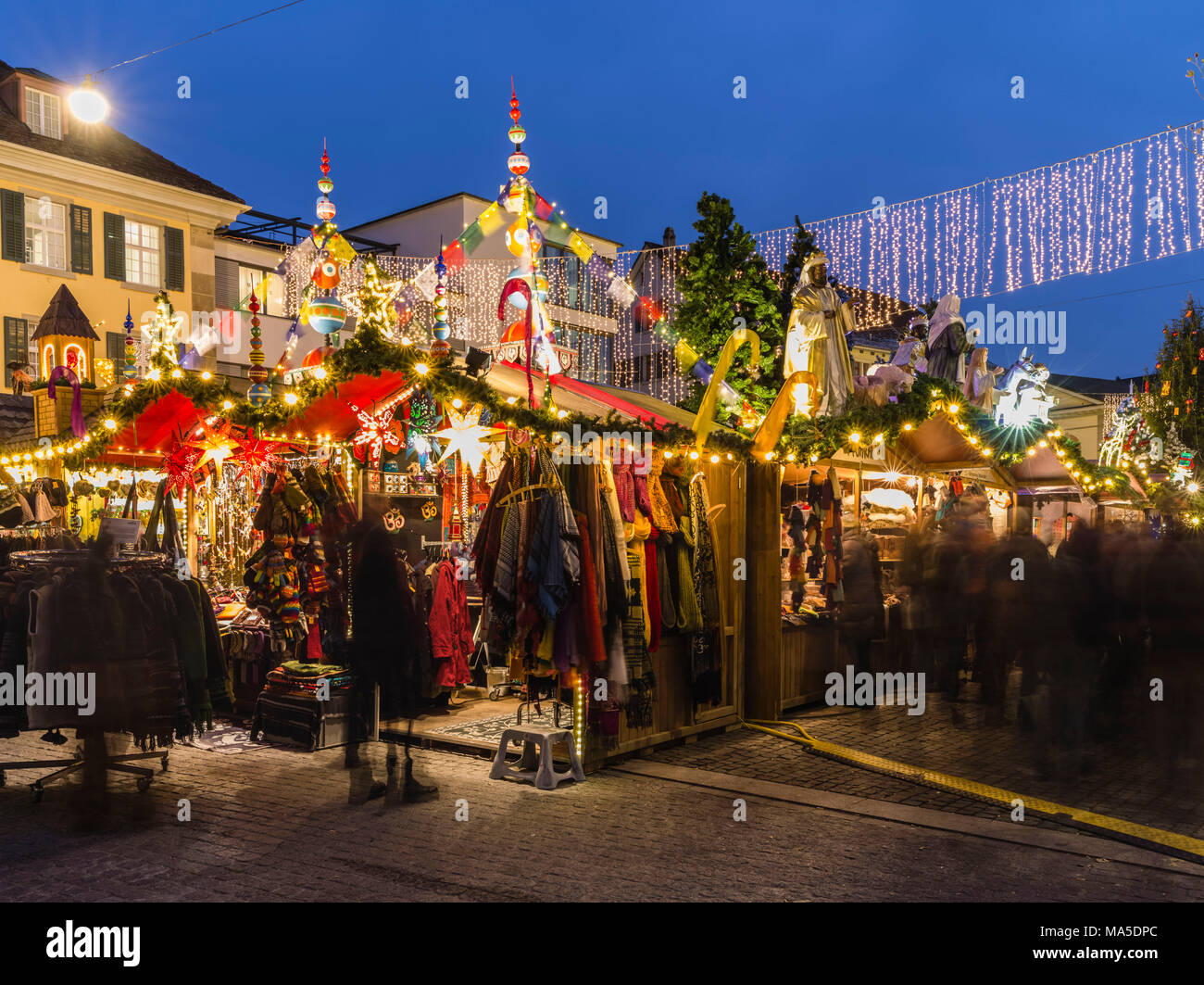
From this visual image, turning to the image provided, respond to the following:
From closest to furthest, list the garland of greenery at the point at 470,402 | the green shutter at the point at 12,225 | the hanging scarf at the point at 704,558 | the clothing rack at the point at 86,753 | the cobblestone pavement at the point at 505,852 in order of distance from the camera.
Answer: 1. the cobblestone pavement at the point at 505,852
2. the clothing rack at the point at 86,753
3. the garland of greenery at the point at 470,402
4. the hanging scarf at the point at 704,558
5. the green shutter at the point at 12,225

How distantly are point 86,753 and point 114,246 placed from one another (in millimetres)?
20320

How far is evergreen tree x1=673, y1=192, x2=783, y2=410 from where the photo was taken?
22594mm

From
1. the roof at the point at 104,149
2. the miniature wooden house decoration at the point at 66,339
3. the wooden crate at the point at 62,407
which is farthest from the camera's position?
the roof at the point at 104,149

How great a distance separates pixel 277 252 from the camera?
25.6 metres

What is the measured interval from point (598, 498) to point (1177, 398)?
34601 mm

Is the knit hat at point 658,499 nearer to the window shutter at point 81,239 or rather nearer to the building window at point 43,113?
the window shutter at point 81,239

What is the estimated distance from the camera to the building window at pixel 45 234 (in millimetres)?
21391

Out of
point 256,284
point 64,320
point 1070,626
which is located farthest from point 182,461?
point 256,284

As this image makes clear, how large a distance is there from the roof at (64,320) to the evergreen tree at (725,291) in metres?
13.6

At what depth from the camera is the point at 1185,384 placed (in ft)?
111

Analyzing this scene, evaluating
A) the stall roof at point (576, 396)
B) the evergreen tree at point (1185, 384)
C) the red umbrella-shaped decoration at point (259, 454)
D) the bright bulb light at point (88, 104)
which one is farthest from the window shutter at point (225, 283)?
the evergreen tree at point (1185, 384)

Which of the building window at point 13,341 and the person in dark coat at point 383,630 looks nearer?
the person in dark coat at point 383,630

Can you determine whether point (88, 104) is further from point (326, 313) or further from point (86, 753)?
point (86, 753)
